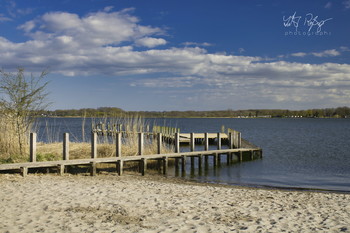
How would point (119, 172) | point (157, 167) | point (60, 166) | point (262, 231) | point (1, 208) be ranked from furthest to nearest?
1. point (157, 167)
2. point (119, 172)
3. point (60, 166)
4. point (1, 208)
5. point (262, 231)

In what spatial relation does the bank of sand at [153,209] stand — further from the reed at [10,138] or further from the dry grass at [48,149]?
the reed at [10,138]

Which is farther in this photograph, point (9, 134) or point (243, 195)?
point (9, 134)

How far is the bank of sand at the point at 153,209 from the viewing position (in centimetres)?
760

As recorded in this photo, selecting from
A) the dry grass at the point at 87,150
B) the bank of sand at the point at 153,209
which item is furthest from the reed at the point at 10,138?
the bank of sand at the point at 153,209

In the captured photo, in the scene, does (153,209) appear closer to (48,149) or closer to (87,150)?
(87,150)

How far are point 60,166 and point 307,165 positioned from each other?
1587 cm

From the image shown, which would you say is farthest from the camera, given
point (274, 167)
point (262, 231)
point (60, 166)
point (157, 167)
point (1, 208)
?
point (274, 167)

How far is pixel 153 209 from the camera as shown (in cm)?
911

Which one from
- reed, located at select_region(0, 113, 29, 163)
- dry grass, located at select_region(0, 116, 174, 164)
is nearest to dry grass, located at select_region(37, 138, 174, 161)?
dry grass, located at select_region(0, 116, 174, 164)

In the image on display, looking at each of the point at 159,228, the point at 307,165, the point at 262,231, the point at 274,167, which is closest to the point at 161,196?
the point at 159,228

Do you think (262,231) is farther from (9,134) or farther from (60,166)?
(9,134)

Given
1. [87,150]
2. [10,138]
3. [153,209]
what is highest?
[10,138]

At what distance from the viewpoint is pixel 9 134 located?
1595 cm

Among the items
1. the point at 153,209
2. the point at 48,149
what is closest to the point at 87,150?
the point at 48,149
